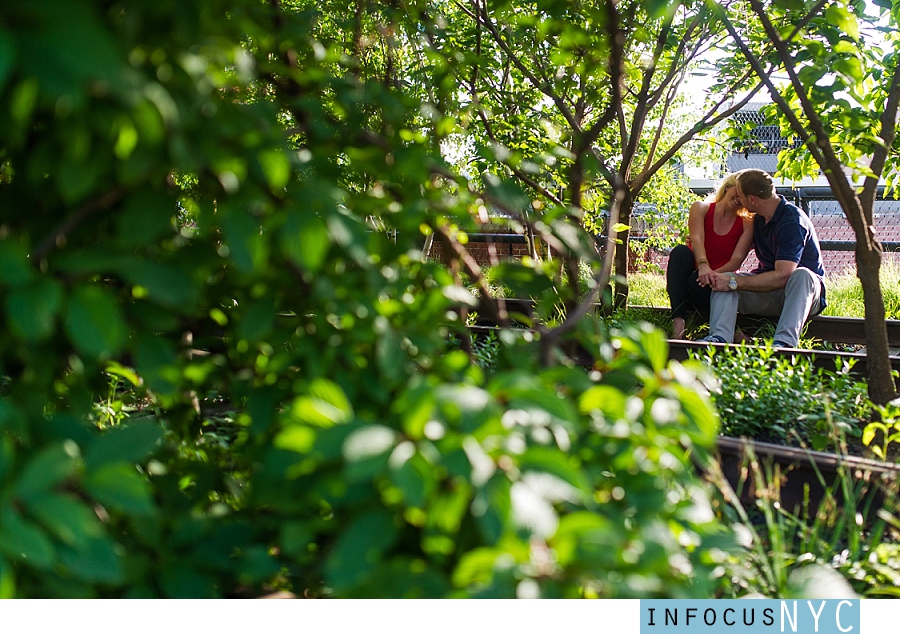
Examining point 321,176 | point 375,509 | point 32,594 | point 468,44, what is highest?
point 468,44

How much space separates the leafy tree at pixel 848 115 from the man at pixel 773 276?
1.22 metres

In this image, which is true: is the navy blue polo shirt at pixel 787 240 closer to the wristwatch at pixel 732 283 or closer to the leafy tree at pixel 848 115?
the wristwatch at pixel 732 283

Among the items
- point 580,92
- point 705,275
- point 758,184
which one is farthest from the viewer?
point 705,275

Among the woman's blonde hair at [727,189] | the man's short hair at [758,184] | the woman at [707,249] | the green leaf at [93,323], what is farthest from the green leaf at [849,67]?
the woman's blonde hair at [727,189]

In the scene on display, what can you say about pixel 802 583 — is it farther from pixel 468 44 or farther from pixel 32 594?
pixel 468 44

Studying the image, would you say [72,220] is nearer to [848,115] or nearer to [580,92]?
[848,115]

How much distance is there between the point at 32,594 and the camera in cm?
98

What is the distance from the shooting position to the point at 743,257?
5.17 meters

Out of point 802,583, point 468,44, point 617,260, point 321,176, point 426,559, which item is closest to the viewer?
point 426,559

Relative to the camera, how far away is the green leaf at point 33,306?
0.80m

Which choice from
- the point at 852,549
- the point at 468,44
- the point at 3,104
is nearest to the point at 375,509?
the point at 3,104

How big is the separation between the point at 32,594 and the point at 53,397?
33cm

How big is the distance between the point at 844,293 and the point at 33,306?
22.9ft

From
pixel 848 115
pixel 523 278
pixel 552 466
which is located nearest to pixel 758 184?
pixel 848 115
